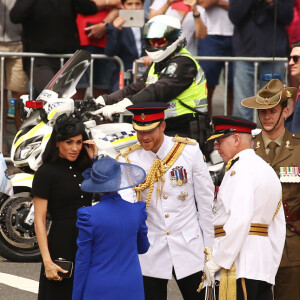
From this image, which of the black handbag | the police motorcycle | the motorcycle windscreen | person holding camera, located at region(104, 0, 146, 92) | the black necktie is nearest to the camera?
the black handbag

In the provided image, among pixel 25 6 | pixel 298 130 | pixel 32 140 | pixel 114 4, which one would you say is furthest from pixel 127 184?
pixel 114 4

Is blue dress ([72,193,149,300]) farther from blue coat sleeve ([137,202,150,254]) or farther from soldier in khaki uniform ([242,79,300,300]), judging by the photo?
soldier in khaki uniform ([242,79,300,300])

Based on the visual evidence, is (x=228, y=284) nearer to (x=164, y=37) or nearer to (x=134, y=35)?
(x=164, y=37)

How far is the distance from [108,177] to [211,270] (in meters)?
0.89

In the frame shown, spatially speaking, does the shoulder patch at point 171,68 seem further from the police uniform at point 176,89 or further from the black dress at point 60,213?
the black dress at point 60,213

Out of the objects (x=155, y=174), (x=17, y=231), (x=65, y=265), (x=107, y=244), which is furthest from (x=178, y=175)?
(x=17, y=231)

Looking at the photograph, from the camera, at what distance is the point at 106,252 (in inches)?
267

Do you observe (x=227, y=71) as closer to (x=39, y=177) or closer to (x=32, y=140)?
(x=32, y=140)

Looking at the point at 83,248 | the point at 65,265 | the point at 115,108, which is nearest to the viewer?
the point at 83,248

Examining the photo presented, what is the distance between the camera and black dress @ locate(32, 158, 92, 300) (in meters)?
7.59

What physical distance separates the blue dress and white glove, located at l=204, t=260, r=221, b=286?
0.50 metres

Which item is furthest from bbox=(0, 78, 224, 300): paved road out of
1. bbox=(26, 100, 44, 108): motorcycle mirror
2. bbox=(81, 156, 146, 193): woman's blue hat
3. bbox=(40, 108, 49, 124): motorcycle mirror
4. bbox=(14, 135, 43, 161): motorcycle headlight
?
bbox=(81, 156, 146, 193): woman's blue hat

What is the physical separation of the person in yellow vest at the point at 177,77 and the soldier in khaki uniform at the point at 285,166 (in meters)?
1.89

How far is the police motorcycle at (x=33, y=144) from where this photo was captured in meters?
10.2
